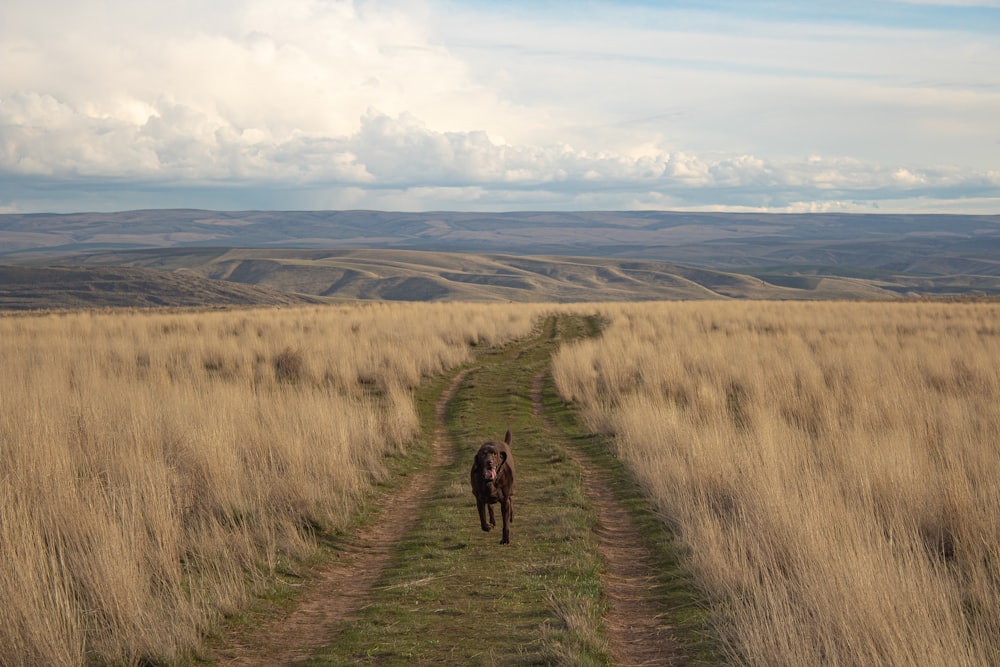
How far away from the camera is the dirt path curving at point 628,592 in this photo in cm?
520

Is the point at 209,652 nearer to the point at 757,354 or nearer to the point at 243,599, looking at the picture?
the point at 243,599

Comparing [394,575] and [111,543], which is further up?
[111,543]

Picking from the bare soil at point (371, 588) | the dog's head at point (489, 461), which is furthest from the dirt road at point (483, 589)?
the dog's head at point (489, 461)

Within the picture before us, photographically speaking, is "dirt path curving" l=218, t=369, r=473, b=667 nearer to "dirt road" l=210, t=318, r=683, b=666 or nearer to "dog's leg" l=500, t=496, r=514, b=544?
"dirt road" l=210, t=318, r=683, b=666

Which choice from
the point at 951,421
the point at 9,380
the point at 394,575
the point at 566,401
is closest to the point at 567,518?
the point at 394,575

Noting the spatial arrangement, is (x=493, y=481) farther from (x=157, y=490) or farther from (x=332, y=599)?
(x=157, y=490)

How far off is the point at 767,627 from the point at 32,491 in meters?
6.13

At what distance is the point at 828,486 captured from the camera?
7605 millimetres

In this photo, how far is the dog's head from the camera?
7152mm

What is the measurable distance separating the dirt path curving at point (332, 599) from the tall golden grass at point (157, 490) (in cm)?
34

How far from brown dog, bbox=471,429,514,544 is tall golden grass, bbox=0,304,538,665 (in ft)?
5.23

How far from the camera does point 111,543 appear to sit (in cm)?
579

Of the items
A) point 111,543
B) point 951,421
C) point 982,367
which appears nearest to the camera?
point 111,543

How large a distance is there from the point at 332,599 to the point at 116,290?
81.2 meters
